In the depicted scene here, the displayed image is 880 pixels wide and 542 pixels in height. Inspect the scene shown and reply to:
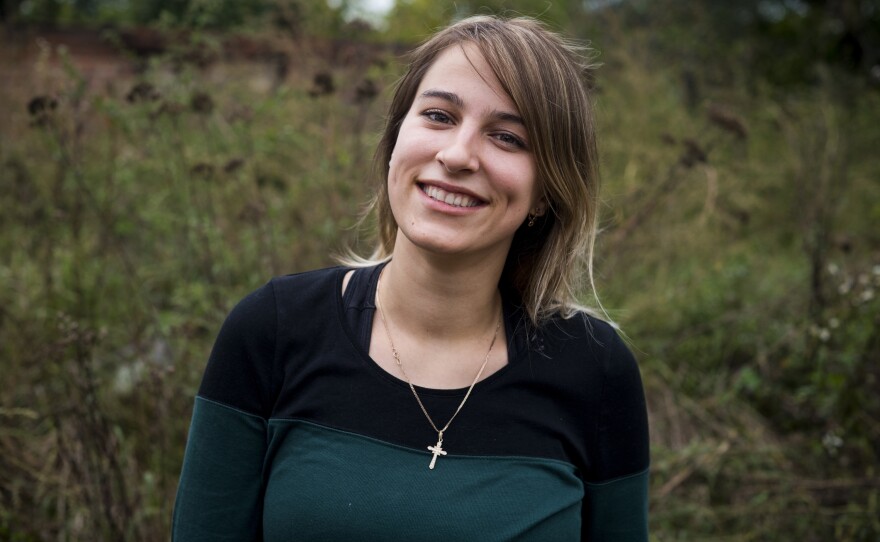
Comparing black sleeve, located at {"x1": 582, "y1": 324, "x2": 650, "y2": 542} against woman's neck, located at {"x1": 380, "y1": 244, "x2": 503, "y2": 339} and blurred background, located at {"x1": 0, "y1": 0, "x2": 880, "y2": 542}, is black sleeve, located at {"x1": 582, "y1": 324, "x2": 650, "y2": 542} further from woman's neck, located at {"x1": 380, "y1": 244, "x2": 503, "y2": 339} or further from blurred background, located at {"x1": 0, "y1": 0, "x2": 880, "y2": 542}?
blurred background, located at {"x1": 0, "y1": 0, "x2": 880, "y2": 542}

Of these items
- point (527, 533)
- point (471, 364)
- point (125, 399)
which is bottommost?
point (125, 399)

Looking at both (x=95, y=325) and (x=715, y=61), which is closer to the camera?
(x=95, y=325)

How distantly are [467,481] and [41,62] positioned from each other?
2.72 m

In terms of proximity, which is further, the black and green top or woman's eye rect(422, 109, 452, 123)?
woman's eye rect(422, 109, 452, 123)

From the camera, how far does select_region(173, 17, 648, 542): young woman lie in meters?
1.74

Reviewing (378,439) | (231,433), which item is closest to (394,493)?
(378,439)

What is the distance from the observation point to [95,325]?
4004mm

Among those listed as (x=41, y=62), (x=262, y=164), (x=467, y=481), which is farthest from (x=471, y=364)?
(x=262, y=164)

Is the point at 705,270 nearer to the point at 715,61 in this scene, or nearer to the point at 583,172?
the point at 583,172

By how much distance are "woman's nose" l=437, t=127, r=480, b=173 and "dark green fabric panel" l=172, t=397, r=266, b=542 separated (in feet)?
2.23

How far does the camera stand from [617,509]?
198 cm

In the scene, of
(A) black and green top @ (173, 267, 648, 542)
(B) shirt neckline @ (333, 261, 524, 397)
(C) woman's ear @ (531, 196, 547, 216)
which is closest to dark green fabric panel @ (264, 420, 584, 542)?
(A) black and green top @ (173, 267, 648, 542)

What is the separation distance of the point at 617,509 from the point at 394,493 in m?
0.58

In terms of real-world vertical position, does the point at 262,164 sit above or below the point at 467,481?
above
